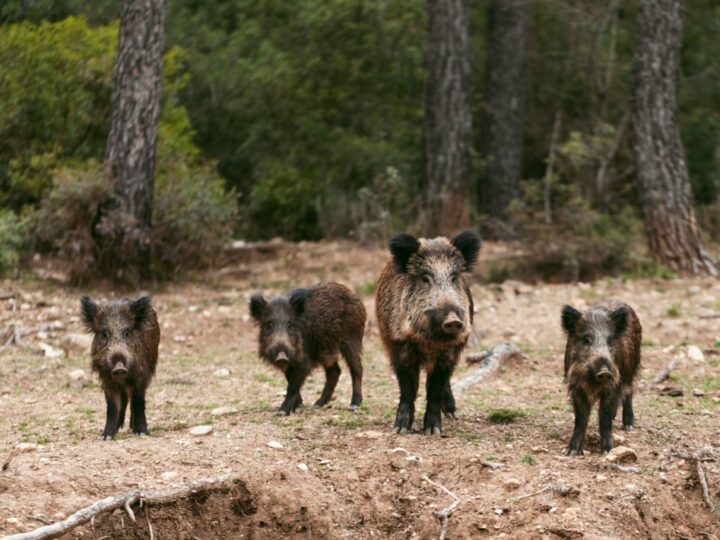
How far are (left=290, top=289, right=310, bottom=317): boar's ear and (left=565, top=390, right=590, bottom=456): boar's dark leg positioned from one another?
8.59 ft

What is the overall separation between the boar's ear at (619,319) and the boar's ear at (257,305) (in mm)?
2946

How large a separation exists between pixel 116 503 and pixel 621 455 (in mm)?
3434

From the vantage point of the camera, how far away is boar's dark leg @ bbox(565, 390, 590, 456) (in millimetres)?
7965

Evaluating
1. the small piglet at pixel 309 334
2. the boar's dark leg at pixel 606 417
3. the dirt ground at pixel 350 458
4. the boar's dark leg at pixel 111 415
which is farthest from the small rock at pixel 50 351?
the boar's dark leg at pixel 606 417

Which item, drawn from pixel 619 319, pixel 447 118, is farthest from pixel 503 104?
pixel 619 319

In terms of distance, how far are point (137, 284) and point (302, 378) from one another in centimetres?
699

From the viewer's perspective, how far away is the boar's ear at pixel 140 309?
8.66 metres

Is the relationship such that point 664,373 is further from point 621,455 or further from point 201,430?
point 201,430

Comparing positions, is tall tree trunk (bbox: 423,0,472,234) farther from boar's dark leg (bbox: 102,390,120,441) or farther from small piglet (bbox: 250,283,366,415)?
boar's dark leg (bbox: 102,390,120,441)

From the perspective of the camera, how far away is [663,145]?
16766 mm

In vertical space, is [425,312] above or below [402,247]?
below

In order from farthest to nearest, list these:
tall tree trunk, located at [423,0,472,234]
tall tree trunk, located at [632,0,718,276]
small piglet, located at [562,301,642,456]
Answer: tall tree trunk, located at [423,0,472,234] < tall tree trunk, located at [632,0,718,276] < small piglet, located at [562,301,642,456]

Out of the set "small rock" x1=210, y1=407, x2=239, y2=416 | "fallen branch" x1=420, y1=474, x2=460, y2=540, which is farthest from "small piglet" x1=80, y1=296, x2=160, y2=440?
"fallen branch" x1=420, y1=474, x2=460, y2=540

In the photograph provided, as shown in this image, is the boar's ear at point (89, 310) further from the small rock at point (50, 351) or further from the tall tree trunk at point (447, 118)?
the tall tree trunk at point (447, 118)
